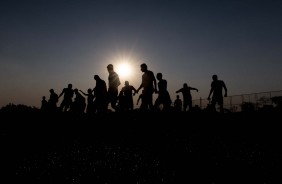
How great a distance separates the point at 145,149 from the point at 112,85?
413 centimetres

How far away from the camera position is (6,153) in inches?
402

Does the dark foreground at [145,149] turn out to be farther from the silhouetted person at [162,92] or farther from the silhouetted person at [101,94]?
the silhouetted person at [162,92]

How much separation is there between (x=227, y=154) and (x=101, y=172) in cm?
303

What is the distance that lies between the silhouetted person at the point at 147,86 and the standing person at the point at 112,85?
1055 millimetres

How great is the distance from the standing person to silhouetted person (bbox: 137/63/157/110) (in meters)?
1.06

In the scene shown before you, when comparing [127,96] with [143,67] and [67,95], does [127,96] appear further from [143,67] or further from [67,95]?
[67,95]

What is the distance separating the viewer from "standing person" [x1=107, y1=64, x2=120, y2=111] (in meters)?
11.9

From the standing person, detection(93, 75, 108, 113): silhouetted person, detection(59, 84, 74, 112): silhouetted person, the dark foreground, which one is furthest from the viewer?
detection(59, 84, 74, 112): silhouetted person

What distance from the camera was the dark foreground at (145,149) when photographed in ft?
18.8

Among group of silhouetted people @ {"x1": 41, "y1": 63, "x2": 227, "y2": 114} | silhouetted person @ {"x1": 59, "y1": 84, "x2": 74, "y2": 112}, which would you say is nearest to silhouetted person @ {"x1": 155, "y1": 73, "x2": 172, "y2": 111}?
group of silhouetted people @ {"x1": 41, "y1": 63, "x2": 227, "y2": 114}

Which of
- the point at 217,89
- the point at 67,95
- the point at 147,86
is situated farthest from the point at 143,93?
the point at 67,95

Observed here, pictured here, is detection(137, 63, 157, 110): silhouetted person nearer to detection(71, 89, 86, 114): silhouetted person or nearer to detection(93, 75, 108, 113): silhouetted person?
detection(93, 75, 108, 113): silhouetted person

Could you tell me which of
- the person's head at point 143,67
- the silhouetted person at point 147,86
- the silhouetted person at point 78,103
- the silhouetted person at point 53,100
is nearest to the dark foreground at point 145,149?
the silhouetted person at point 147,86

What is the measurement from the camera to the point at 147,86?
11.9 m
